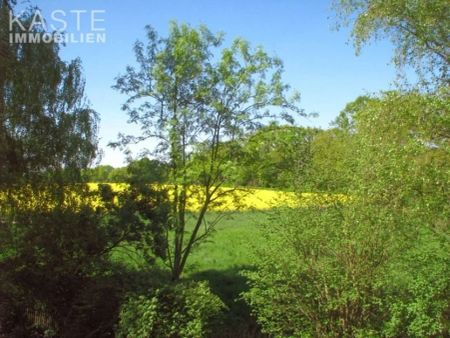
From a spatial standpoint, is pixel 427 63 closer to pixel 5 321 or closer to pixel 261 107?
pixel 261 107

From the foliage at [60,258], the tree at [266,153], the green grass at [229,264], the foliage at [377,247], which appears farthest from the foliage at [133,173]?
the foliage at [377,247]

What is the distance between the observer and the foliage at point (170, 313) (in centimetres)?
721

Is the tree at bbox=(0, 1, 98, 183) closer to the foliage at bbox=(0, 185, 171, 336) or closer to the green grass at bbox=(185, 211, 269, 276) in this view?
the foliage at bbox=(0, 185, 171, 336)

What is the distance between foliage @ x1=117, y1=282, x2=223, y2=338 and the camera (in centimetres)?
721

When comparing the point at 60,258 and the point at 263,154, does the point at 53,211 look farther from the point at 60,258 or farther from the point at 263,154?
the point at 263,154

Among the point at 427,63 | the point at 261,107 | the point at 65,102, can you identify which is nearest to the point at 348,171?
the point at 427,63

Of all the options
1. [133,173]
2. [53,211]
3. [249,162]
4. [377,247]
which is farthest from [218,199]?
[377,247]

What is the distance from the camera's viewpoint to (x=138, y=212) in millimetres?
10484

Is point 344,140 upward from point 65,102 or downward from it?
downward

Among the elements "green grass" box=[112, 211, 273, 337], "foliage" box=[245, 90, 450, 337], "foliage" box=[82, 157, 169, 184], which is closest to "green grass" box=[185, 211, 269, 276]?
"green grass" box=[112, 211, 273, 337]

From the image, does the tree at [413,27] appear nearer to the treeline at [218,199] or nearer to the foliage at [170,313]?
the treeline at [218,199]

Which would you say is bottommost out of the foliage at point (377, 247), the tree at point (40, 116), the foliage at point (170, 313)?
the foliage at point (170, 313)

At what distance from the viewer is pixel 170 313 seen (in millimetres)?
7555

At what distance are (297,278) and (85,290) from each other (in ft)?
13.8
